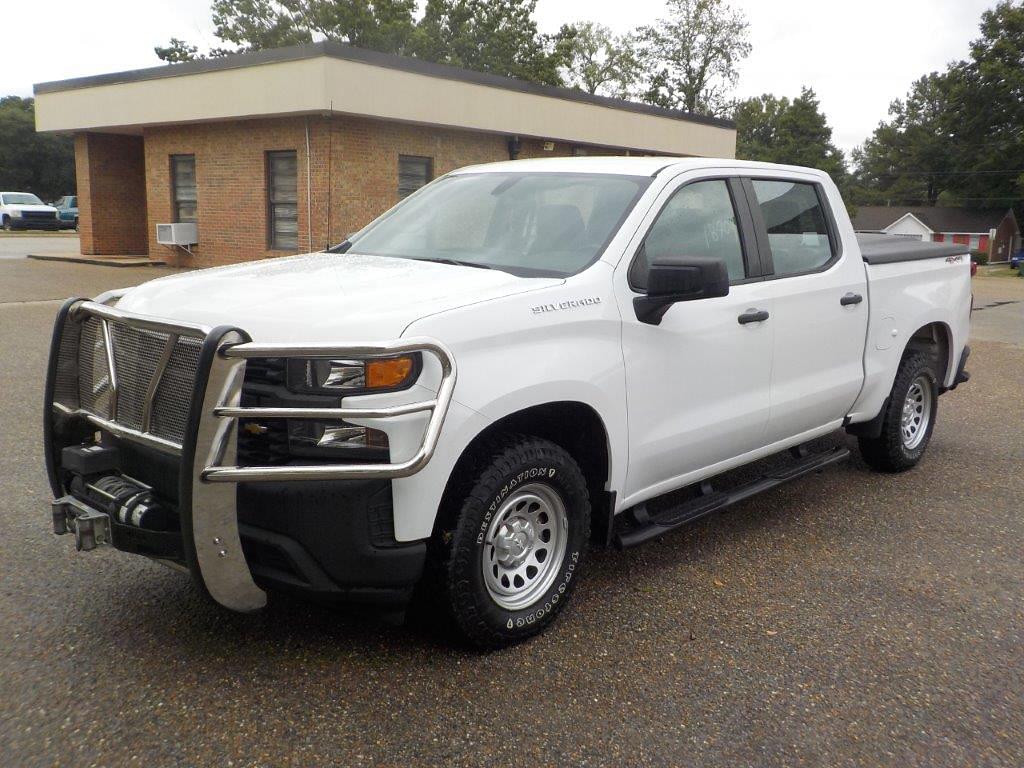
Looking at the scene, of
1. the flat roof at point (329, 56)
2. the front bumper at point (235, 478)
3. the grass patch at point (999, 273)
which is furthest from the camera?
the grass patch at point (999, 273)

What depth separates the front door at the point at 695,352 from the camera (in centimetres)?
412

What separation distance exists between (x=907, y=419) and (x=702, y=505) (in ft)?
8.14

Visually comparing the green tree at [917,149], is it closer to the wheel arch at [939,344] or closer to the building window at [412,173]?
the building window at [412,173]

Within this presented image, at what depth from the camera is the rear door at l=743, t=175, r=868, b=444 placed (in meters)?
4.96

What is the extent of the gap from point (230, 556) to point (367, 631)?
915mm

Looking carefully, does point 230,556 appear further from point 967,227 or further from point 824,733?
point 967,227

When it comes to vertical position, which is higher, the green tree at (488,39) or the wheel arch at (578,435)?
the green tree at (488,39)

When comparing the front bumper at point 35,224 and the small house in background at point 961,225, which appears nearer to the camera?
the front bumper at point 35,224

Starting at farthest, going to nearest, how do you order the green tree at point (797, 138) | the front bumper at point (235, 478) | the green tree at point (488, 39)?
the green tree at point (797, 138), the green tree at point (488, 39), the front bumper at point (235, 478)

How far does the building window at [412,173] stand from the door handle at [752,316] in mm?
15969

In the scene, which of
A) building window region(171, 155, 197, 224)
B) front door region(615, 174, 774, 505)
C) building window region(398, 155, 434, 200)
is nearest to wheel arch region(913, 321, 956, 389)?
front door region(615, 174, 774, 505)

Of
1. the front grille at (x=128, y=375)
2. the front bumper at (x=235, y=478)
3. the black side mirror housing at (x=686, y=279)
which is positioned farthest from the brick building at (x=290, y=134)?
the front bumper at (x=235, y=478)

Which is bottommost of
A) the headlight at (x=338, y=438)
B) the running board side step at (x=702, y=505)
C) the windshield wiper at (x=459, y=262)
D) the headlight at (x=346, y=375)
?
the running board side step at (x=702, y=505)

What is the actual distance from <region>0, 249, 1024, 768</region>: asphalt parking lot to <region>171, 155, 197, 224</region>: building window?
709 inches
